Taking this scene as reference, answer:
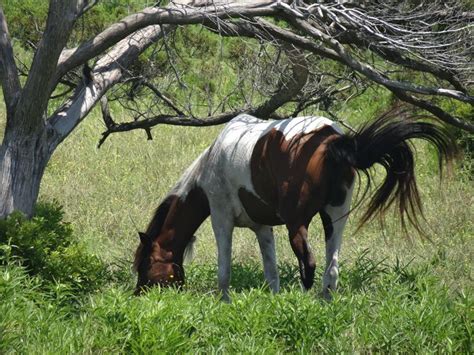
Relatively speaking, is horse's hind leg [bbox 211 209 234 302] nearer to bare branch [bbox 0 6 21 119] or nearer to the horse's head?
the horse's head

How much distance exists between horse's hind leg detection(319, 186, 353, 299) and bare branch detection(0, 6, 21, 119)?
2.56m

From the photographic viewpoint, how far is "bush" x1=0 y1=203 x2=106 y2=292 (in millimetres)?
7746

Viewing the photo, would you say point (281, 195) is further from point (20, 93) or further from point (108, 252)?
point (108, 252)

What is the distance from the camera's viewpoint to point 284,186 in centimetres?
806

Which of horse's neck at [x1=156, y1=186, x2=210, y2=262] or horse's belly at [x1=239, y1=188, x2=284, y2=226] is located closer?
horse's belly at [x1=239, y1=188, x2=284, y2=226]

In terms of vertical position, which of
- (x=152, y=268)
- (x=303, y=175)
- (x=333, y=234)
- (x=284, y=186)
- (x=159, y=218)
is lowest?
(x=152, y=268)

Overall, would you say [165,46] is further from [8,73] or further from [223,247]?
[223,247]

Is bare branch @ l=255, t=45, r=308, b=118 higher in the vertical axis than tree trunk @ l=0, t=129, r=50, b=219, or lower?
higher

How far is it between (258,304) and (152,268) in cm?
207

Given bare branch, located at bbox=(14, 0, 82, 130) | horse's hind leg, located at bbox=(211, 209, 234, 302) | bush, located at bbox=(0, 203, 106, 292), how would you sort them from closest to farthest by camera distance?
bare branch, located at bbox=(14, 0, 82, 130)
bush, located at bbox=(0, 203, 106, 292)
horse's hind leg, located at bbox=(211, 209, 234, 302)

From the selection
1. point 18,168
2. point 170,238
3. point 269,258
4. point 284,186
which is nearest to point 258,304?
point 284,186

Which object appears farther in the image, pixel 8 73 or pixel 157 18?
pixel 8 73

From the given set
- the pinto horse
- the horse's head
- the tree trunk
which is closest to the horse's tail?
the pinto horse

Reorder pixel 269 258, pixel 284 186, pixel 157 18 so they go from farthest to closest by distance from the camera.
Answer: pixel 269 258 → pixel 284 186 → pixel 157 18
